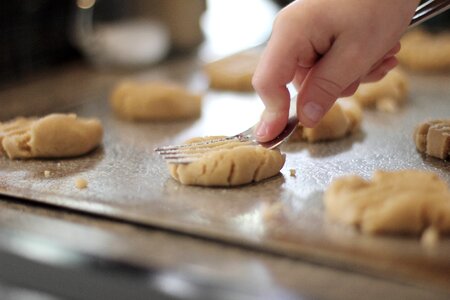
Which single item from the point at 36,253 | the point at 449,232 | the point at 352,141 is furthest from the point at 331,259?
the point at 352,141

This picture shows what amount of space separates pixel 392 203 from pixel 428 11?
0.46m

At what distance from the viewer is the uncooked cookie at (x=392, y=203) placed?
3.00 feet

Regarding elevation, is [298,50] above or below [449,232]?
above

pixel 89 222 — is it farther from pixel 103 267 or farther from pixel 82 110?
pixel 82 110

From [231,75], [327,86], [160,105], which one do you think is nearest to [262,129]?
[327,86]

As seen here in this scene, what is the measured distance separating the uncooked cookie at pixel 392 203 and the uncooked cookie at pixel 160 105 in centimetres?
77

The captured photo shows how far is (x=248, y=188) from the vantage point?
Answer: 1152mm

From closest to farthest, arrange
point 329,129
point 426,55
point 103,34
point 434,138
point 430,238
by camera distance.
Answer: point 430,238
point 434,138
point 329,129
point 426,55
point 103,34

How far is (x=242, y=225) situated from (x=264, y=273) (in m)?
0.14

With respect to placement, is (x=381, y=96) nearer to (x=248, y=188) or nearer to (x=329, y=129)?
(x=329, y=129)

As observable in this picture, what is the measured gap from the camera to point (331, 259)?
865 millimetres

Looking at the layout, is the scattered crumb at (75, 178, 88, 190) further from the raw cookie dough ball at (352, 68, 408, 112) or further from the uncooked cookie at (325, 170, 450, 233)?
the raw cookie dough ball at (352, 68, 408, 112)

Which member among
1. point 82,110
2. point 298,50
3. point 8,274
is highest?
point 298,50

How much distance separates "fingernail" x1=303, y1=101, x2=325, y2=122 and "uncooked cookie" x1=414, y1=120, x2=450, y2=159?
0.99ft
